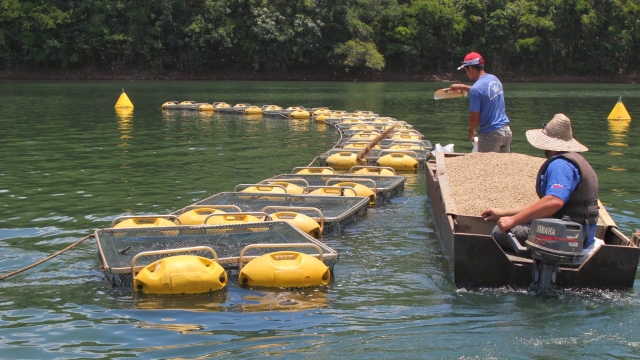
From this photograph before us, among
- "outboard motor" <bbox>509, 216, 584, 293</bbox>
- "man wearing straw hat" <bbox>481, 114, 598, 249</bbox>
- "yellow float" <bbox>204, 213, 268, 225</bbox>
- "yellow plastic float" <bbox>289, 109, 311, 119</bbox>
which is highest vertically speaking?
"man wearing straw hat" <bbox>481, 114, 598, 249</bbox>

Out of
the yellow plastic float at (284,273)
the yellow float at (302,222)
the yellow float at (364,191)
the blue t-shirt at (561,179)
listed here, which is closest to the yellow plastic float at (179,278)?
the yellow plastic float at (284,273)

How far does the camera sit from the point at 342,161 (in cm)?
1586

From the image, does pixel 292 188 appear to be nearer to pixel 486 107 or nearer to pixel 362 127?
pixel 486 107

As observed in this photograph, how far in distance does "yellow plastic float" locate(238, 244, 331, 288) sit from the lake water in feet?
0.35

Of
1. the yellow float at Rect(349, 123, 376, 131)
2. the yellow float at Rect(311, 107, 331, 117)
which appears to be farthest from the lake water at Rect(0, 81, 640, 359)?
the yellow float at Rect(311, 107, 331, 117)

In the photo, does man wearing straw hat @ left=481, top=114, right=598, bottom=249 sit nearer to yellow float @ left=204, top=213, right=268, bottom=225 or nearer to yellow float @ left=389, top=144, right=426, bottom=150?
yellow float @ left=204, top=213, right=268, bottom=225

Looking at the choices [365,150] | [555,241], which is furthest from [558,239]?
[365,150]

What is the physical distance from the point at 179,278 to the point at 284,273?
1.04 m

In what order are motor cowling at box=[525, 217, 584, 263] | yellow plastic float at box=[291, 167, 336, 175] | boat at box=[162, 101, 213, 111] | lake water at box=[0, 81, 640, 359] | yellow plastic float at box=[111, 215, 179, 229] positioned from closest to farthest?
lake water at box=[0, 81, 640, 359] → motor cowling at box=[525, 217, 584, 263] → yellow plastic float at box=[111, 215, 179, 229] → yellow plastic float at box=[291, 167, 336, 175] → boat at box=[162, 101, 213, 111]

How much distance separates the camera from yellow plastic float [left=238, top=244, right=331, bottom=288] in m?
7.97

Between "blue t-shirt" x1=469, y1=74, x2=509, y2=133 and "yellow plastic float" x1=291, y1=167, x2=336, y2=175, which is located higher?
"blue t-shirt" x1=469, y1=74, x2=509, y2=133

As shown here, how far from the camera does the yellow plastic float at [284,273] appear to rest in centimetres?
797

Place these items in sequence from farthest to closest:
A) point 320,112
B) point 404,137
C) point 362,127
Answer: point 320,112
point 362,127
point 404,137

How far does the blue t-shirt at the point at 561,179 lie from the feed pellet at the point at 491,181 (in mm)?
1461
